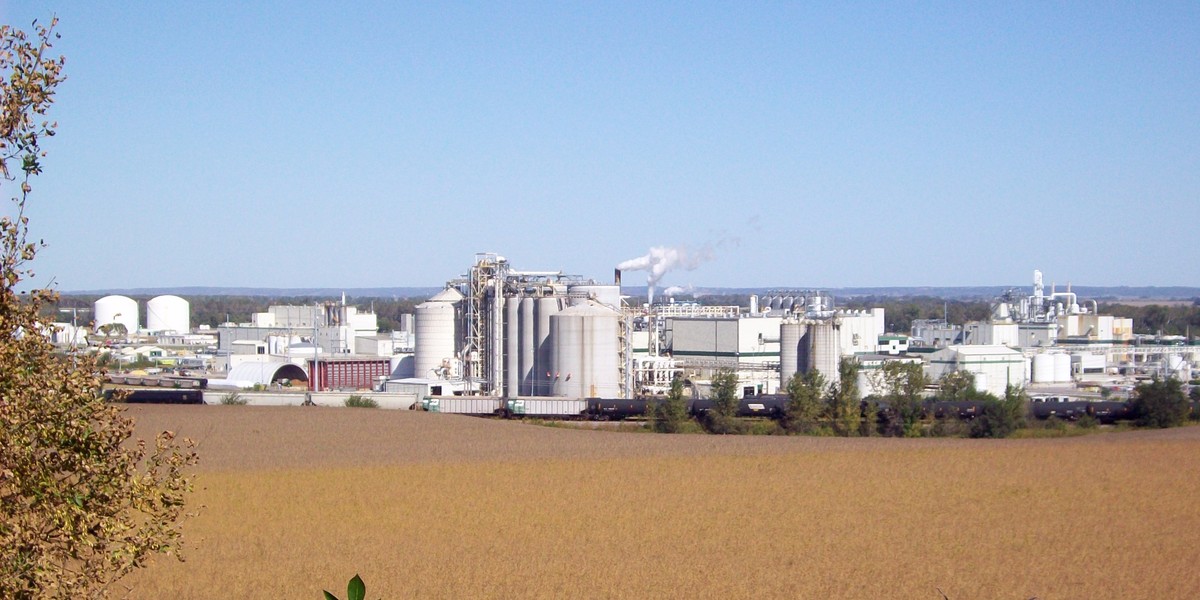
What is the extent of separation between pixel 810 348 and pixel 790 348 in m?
1.28

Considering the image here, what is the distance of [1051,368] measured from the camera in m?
72.1

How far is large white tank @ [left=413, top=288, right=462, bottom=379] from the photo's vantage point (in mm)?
55125

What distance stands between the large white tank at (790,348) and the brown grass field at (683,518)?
22.0m

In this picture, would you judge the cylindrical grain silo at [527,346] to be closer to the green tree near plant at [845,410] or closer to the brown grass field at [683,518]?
the green tree near plant at [845,410]

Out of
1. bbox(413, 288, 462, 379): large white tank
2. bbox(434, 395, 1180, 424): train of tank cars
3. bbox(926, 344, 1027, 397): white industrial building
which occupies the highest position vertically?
bbox(413, 288, 462, 379): large white tank

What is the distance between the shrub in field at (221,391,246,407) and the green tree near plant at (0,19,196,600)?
137 feet

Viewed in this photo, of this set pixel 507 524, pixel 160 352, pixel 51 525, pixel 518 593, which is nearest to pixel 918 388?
pixel 507 524

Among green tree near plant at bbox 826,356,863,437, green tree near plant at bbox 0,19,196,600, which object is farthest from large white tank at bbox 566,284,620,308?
green tree near plant at bbox 0,19,196,600

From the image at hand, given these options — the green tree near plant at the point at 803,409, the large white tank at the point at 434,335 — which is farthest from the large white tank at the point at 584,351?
the green tree near plant at the point at 803,409

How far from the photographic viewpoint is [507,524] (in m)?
22.7

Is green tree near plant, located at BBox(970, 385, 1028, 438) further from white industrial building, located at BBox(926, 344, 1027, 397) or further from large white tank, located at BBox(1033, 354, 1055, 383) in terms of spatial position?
large white tank, located at BBox(1033, 354, 1055, 383)

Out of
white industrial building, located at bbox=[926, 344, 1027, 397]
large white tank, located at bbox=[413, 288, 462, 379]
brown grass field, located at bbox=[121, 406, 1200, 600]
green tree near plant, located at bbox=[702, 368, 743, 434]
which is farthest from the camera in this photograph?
white industrial building, located at bbox=[926, 344, 1027, 397]

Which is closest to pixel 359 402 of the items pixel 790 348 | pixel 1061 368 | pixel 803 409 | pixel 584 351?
pixel 584 351

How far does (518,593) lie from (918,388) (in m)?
35.9
